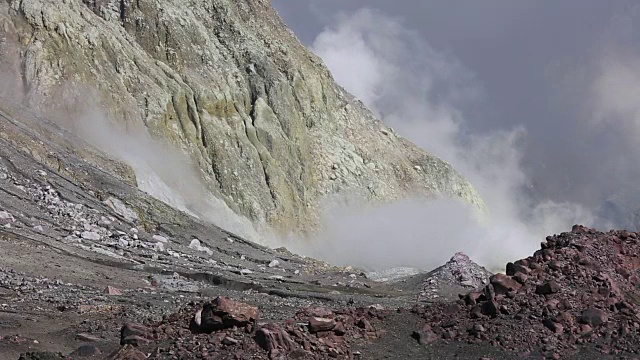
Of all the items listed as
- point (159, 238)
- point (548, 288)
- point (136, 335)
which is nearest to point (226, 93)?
point (159, 238)

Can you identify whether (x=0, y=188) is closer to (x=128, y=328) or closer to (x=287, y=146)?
(x=128, y=328)

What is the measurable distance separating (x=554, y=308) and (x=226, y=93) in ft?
171

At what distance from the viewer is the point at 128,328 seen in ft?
→ 50.3

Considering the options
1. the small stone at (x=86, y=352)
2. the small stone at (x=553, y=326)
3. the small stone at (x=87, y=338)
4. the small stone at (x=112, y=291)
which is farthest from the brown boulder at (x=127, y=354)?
the small stone at (x=112, y=291)

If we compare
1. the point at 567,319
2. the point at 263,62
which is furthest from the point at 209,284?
the point at 263,62

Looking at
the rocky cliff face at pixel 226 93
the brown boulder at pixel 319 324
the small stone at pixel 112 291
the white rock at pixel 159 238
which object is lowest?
the brown boulder at pixel 319 324

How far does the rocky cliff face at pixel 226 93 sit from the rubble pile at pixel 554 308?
128ft

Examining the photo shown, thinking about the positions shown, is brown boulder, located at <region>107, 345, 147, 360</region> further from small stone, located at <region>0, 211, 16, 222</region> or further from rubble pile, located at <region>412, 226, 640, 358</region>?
small stone, located at <region>0, 211, 16, 222</region>

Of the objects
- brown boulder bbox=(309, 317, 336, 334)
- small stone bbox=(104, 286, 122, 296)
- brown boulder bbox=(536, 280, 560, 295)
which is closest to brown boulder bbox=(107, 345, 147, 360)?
brown boulder bbox=(309, 317, 336, 334)

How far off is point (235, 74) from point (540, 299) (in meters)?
55.7

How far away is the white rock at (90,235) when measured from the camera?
32.5 m

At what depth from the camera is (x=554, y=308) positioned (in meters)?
16.4

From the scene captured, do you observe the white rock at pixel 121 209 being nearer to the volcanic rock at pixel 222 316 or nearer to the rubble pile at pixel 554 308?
the rubble pile at pixel 554 308

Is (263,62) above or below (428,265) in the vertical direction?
above
